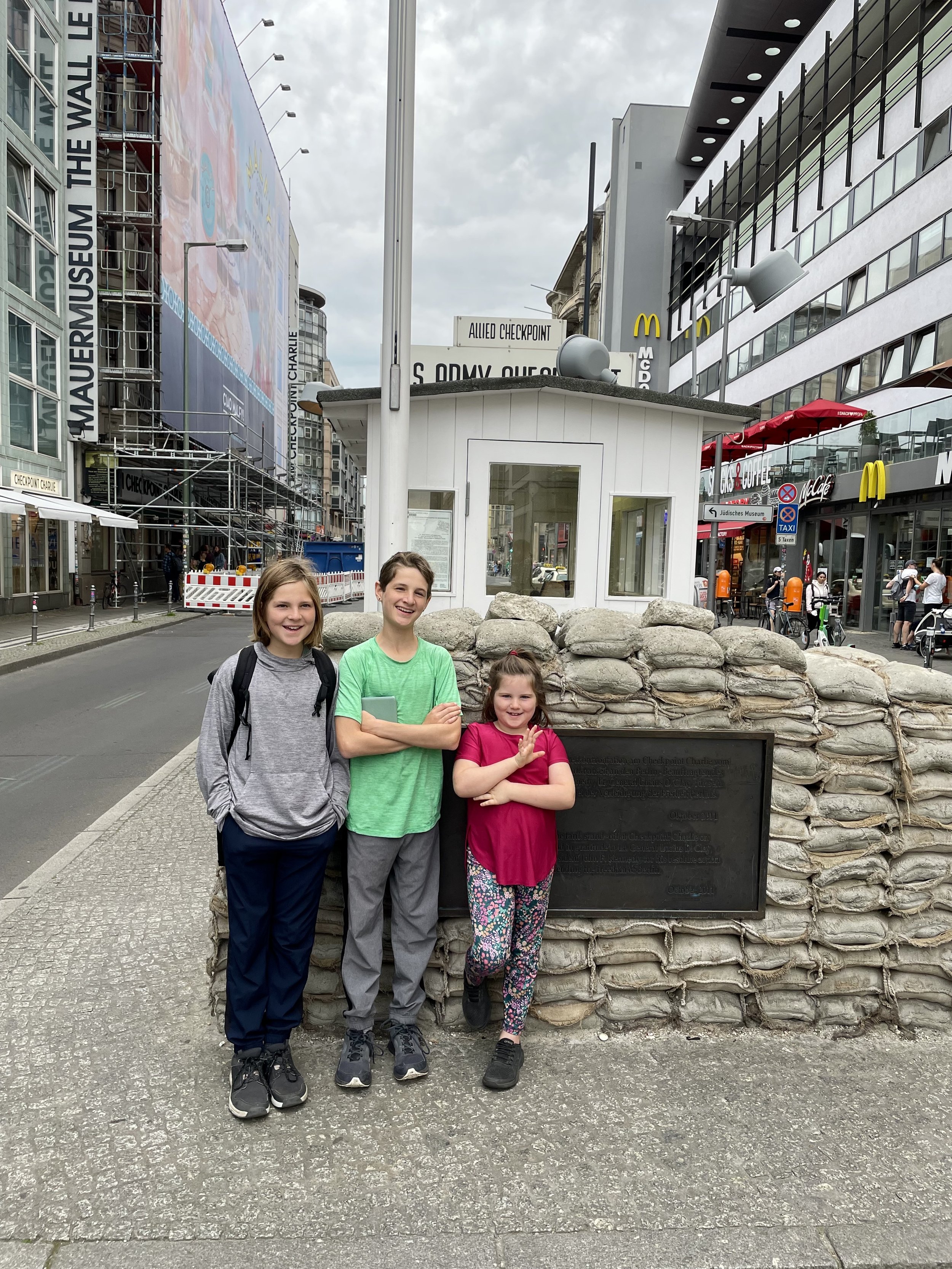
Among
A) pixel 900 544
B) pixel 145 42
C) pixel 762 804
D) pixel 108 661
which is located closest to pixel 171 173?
pixel 145 42

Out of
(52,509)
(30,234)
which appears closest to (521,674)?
(52,509)

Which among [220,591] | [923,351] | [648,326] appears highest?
[648,326]

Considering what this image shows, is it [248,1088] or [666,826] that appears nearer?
[248,1088]

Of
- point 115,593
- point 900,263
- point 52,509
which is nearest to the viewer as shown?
point 52,509

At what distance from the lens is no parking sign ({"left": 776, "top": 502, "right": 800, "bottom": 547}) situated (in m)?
16.1

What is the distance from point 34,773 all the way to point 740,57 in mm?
48514

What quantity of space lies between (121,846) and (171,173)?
95.0ft

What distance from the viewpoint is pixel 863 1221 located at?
7.88ft

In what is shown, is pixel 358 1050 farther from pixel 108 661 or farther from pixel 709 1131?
pixel 108 661

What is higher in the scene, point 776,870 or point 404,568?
point 404,568

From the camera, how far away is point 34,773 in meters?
7.64

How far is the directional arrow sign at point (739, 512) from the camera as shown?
15508 millimetres

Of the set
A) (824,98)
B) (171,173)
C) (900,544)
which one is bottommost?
(900,544)

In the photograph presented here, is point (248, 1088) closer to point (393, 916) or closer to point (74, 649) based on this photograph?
point (393, 916)
